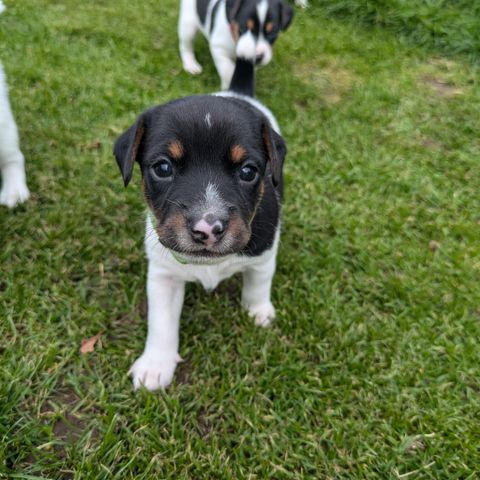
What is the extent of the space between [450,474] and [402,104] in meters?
4.49

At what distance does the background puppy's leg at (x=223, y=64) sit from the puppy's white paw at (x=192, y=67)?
0.40 meters

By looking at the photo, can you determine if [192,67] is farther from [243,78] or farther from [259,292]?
[259,292]

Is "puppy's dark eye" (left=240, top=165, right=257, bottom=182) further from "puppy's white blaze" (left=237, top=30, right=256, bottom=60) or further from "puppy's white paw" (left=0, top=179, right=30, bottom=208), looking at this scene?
"puppy's white blaze" (left=237, top=30, right=256, bottom=60)

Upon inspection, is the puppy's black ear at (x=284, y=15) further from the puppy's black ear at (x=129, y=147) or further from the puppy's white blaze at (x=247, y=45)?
the puppy's black ear at (x=129, y=147)

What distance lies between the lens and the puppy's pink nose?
2.40 metres

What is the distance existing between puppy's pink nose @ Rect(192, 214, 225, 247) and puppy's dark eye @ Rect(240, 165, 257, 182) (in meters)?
0.40

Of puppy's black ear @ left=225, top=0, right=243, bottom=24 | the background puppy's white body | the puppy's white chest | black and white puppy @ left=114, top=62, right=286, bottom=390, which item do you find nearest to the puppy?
black and white puppy @ left=114, top=62, right=286, bottom=390

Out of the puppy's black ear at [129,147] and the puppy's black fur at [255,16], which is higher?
the puppy's black ear at [129,147]

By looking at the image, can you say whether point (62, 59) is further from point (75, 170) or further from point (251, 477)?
point (251, 477)

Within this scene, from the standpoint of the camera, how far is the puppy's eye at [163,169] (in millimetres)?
2691

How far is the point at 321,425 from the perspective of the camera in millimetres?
3096

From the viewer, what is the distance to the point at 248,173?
275 cm

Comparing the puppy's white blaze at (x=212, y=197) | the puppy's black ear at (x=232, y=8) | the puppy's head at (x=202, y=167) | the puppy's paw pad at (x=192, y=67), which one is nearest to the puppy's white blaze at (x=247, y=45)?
the puppy's black ear at (x=232, y=8)

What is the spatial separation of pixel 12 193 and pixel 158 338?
6.48ft
